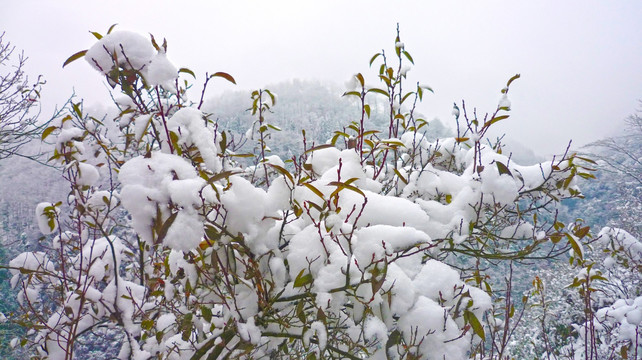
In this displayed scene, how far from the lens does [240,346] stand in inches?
38.2

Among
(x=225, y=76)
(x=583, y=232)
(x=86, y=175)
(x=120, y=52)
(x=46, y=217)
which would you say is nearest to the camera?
(x=120, y=52)

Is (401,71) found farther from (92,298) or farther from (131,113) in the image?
(92,298)

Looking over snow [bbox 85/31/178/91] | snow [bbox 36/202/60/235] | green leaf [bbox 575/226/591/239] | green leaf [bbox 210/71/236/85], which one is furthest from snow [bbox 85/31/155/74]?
green leaf [bbox 575/226/591/239]

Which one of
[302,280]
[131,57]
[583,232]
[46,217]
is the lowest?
[583,232]

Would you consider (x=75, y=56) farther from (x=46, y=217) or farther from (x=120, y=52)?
(x=46, y=217)

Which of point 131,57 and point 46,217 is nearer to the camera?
point 131,57

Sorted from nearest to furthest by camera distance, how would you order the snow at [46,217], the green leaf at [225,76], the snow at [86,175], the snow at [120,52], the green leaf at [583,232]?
the snow at [120,52] < the green leaf at [225,76] < the green leaf at [583,232] < the snow at [86,175] < the snow at [46,217]

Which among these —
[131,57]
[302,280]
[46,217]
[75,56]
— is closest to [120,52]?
[131,57]

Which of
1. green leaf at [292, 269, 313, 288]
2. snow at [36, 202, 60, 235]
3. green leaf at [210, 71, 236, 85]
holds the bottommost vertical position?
green leaf at [292, 269, 313, 288]

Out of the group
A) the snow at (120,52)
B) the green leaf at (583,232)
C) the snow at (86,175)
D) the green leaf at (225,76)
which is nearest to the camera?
the snow at (120,52)

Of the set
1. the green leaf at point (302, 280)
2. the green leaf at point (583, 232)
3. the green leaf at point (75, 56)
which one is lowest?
the green leaf at point (583, 232)

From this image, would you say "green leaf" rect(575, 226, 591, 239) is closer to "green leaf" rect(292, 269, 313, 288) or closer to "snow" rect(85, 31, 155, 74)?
"green leaf" rect(292, 269, 313, 288)

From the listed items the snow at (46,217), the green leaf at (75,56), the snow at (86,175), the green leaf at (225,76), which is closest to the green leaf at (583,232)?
the green leaf at (225,76)

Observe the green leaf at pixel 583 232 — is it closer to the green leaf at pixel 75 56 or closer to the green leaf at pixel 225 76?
the green leaf at pixel 225 76
